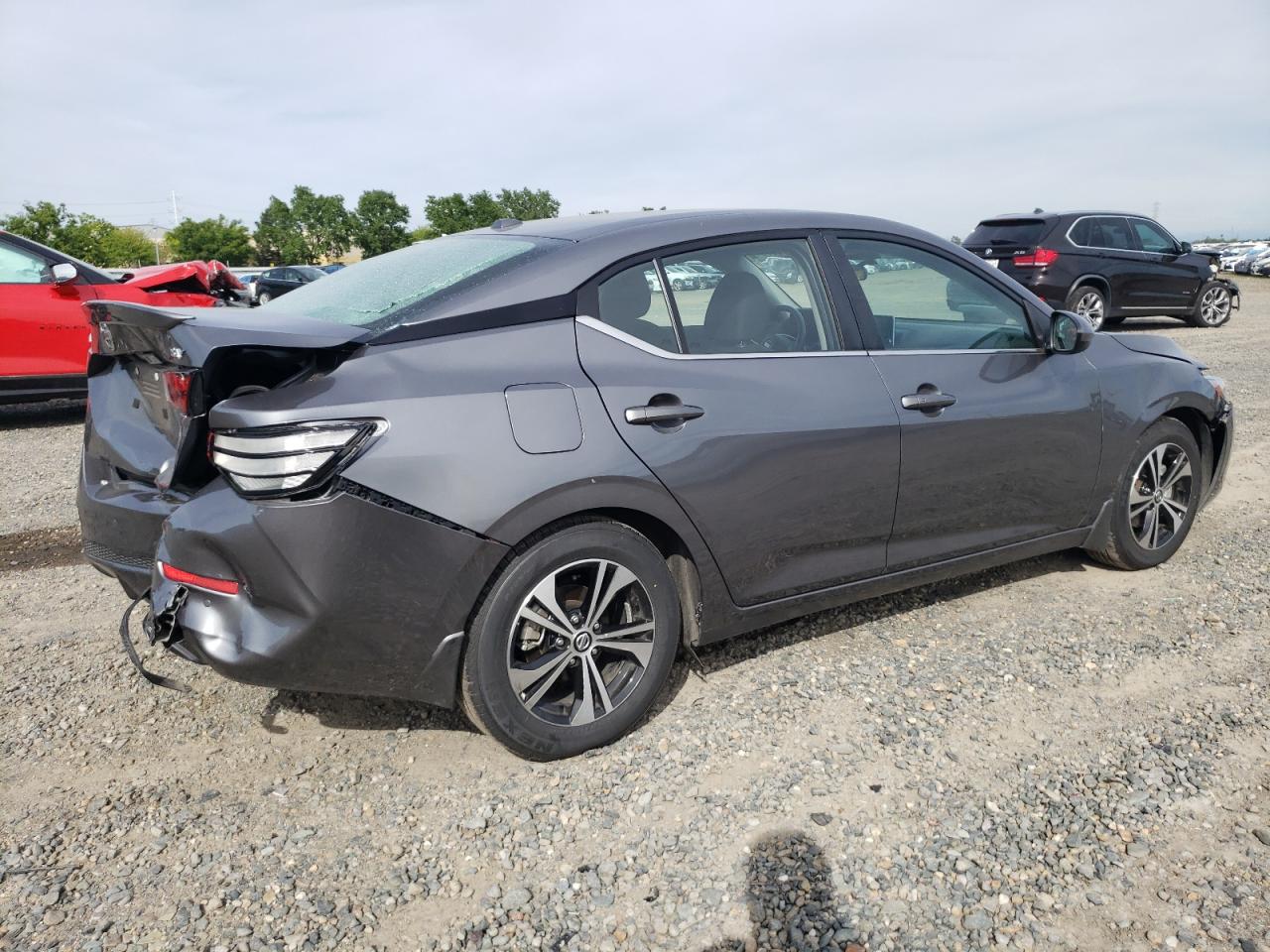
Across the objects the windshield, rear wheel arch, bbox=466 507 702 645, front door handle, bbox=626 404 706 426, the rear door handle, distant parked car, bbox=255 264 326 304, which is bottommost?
distant parked car, bbox=255 264 326 304

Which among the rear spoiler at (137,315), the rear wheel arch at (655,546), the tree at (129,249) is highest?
the rear spoiler at (137,315)

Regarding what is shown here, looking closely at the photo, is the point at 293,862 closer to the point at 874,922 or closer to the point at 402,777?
the point at 402,777

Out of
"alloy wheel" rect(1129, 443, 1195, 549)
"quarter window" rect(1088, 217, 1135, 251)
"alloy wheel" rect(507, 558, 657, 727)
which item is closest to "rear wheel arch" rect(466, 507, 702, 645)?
"alloy wheel" rect(507, 558, 657, 727)

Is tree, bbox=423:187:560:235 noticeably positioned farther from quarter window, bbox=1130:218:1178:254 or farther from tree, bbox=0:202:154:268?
quarter window, bbox=1130:218:1178:254

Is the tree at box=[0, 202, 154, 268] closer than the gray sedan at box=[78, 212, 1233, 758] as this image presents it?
No

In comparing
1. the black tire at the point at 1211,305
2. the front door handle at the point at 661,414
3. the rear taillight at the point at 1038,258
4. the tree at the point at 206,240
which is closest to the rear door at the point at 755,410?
the front door handle at the point at 661,414

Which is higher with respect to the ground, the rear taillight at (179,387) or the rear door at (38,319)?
the rear taillight at (179,387)

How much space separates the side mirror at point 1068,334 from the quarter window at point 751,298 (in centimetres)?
112

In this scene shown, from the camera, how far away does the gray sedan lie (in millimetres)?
2502

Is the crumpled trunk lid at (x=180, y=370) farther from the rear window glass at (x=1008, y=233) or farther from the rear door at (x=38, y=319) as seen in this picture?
the rear window glass at (x=1008, y=233)

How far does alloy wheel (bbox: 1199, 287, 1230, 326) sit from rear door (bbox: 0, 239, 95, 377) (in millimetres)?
15348

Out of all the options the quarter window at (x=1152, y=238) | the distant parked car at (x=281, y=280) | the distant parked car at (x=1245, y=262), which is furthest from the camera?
the distant parked car at (x=1245, y=262)

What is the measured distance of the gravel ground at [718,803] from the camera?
2240 millimetres

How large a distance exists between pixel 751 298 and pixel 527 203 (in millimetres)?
151132
